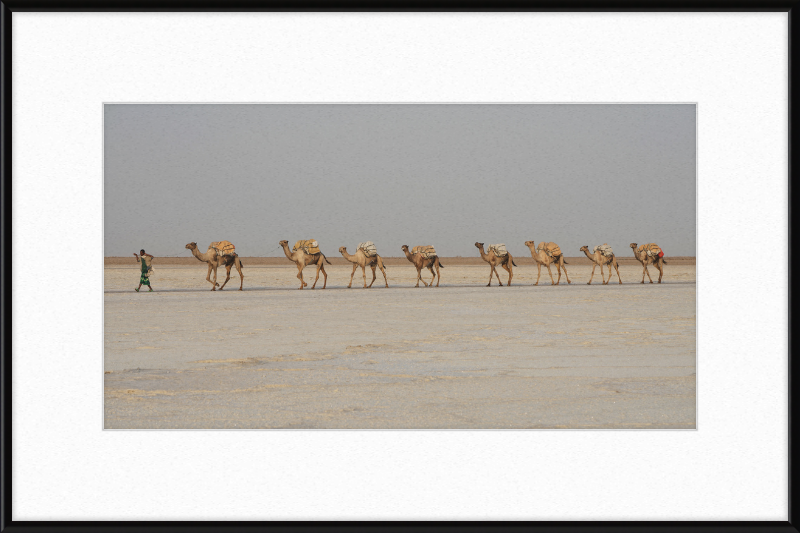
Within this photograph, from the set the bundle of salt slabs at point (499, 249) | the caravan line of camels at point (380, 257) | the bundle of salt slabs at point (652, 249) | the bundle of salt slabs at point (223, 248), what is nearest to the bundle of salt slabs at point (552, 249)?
the caravan line of camels at point (380, 257)

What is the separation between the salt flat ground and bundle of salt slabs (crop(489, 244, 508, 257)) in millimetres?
9521

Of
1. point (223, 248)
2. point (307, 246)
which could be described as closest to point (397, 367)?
point (223, 248)

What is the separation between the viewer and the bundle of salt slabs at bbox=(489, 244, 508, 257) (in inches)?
886

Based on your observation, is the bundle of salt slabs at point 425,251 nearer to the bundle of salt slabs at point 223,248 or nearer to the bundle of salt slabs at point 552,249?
the bundle of salt slabs at point 552,249

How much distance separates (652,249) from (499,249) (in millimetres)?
5835

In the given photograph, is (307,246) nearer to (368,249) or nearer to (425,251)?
(368,249)

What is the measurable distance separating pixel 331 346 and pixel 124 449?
184 inches

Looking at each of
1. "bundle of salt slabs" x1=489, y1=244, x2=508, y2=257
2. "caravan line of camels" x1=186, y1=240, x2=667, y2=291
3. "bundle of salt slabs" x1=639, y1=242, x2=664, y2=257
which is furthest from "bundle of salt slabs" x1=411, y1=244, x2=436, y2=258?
"bundle of salt slabs" x1=639, y1=242, x2=664, y2=257

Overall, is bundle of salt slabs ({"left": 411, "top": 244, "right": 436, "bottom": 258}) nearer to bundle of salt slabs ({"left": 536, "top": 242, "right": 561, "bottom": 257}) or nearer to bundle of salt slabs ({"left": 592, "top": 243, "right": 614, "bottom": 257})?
bundle of salt slabs ({"left": 536, "top": 242, "right": 561, "bottom": 257})

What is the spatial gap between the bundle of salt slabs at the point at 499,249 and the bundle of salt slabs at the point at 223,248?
8.71 metres

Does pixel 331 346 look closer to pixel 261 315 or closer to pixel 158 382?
pixel 158 382

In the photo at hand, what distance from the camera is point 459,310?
1295 centimetres

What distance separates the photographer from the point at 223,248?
18125 millimetres

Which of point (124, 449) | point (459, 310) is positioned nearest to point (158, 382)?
point (124, 449)
